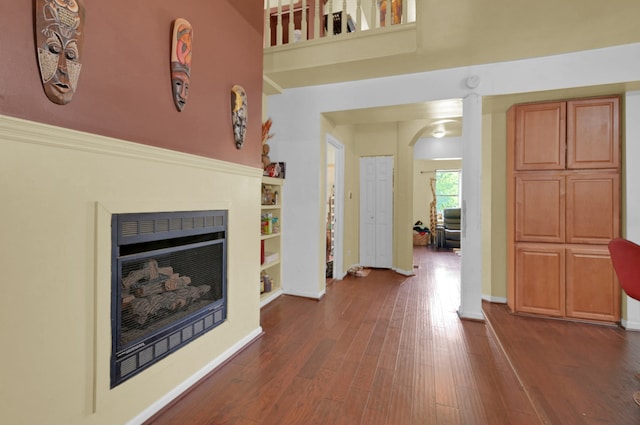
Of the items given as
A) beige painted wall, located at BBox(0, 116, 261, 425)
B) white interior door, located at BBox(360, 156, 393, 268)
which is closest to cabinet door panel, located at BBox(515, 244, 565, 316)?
white interior door, located at BBox(360, 156, 393, 268)

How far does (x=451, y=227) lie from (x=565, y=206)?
527 cm

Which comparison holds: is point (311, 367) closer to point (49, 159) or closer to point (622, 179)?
point (49, 159)

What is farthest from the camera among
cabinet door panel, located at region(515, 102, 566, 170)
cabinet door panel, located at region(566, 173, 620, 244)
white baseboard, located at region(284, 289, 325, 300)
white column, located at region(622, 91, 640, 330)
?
white baseboard, located at region(284, 289, 325, 300)

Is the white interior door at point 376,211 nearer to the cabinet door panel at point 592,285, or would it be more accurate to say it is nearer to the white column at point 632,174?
the cabinet door panel at point 592,285

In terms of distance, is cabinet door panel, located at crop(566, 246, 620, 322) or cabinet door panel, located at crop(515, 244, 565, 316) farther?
cabinet door panel, located at crop(515, 244, 565, 316)

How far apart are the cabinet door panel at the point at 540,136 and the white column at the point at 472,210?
0.55 m

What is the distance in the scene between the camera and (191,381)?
71.9 inches

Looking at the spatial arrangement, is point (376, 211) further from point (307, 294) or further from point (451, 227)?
point (451, 227)

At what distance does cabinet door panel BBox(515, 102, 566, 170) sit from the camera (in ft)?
10.1

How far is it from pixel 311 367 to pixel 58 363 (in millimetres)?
1443

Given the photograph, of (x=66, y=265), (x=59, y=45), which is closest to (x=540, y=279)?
(x=66, y=265)

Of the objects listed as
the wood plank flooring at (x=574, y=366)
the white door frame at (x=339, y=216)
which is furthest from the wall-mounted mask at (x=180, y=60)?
the white door frame at (x=339, y=216)

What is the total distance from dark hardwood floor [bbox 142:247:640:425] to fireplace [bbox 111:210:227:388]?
0.37 meters

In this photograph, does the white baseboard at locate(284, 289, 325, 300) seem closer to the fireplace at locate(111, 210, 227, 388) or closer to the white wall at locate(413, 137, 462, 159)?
the fireplace at locate(111, 210, 227, 388)
